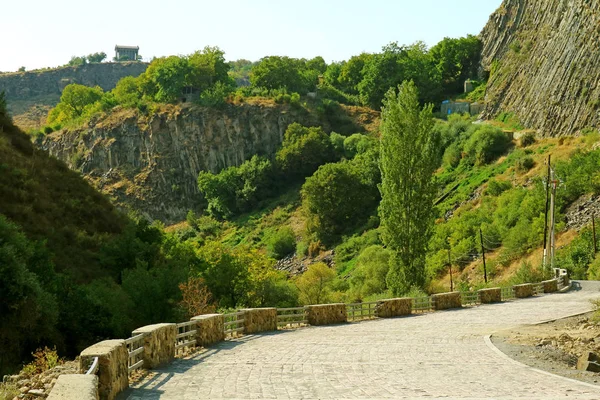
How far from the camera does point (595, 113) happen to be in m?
83.6

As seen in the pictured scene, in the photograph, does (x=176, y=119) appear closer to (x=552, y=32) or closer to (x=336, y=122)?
(x=336, y=122)

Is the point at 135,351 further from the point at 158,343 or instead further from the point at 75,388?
the point at 75,388

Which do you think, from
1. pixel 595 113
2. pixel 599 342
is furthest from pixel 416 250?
pixel 595 113

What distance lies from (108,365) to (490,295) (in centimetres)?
Result: 3095

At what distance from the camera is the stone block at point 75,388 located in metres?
10.4

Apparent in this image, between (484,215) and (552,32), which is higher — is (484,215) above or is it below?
below

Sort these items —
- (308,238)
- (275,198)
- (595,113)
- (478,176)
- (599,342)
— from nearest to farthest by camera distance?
(599,342), (595,113), (478,176), (308,238), (275,198)

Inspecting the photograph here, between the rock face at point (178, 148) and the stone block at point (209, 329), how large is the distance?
104m

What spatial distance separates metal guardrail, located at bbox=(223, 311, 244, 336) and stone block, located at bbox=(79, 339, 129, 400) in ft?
31.6

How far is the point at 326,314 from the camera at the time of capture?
3073 centimetres

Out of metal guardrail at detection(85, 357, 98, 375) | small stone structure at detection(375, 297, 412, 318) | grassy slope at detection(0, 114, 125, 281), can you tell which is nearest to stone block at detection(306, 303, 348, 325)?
small stone structure at detection(375, 297, 412, 318)

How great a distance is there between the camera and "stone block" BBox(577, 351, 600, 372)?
59.6 feet

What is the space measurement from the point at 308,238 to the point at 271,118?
97.7 feet

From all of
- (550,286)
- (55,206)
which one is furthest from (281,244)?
(55,206)
